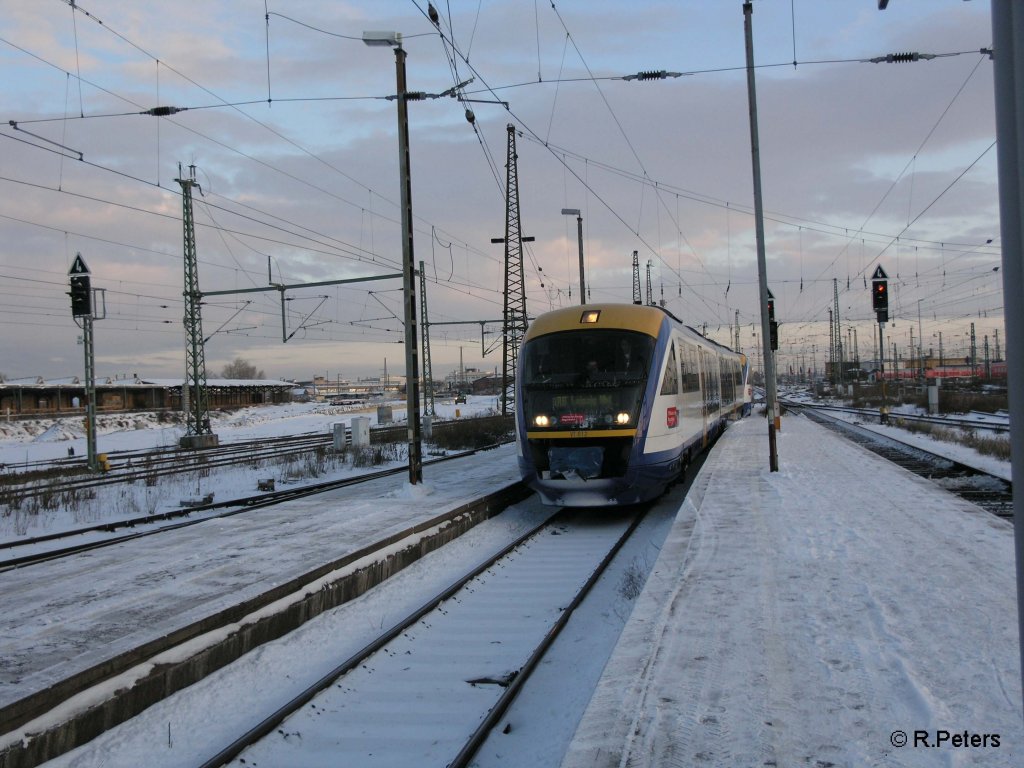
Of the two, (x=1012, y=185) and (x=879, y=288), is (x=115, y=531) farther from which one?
(x=879, y=288)

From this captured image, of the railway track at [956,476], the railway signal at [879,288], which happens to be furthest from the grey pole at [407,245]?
the railway signal at [879,288]

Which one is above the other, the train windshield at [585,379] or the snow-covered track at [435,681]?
the train windshield at [585,379]

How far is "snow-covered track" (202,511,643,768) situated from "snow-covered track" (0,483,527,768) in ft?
2.91

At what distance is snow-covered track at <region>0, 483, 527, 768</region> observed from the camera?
14.0 feet

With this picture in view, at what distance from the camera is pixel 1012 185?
5.57 ft

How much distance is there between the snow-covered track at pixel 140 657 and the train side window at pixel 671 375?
576cm

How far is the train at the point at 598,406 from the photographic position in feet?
35.3

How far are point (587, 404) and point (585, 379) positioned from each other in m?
0.41

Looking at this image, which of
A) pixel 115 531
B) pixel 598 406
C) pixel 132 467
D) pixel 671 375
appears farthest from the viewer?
pixel 132 467

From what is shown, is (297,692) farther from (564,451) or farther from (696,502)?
(696,502)

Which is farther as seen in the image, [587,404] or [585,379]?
[585,379]

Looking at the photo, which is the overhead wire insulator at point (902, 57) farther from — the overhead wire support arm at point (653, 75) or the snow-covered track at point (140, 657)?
the snow-covered track at point (140, 657)

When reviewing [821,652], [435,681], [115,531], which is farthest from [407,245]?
[821,652]

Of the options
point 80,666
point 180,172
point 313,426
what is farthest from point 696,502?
point 313,426
